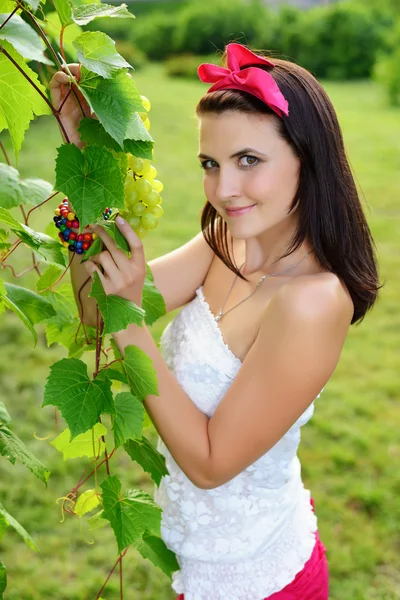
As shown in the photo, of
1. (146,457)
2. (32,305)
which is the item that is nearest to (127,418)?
(146,457)

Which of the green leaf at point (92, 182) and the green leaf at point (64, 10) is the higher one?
the green leaf at point (64, 10)

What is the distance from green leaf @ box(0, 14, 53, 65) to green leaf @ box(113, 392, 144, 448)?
1.72 feet

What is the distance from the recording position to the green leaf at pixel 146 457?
1.38 meters

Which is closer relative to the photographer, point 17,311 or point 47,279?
point 17,311

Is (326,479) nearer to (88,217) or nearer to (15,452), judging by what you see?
(15,452)

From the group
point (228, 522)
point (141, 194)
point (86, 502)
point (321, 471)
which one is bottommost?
point (321, 471)

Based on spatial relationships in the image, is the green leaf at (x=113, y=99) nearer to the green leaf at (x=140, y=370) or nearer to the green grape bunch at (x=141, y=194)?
the green grape bunch at (x=141, y=194)

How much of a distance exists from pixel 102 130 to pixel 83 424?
438mm

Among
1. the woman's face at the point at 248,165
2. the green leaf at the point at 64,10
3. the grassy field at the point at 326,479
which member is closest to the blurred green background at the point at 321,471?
the grassy field at the point at 326,479

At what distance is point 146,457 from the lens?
54.5 inches

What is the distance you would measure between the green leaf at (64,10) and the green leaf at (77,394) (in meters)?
0.51

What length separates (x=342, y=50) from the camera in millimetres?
16703

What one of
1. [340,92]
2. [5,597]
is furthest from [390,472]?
[340,92]

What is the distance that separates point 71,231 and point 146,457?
1.40 feet
